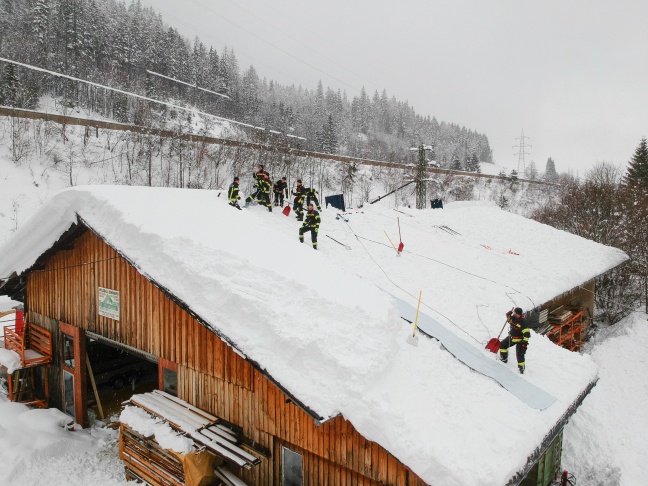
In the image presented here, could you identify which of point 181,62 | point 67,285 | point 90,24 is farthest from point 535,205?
point 90,24

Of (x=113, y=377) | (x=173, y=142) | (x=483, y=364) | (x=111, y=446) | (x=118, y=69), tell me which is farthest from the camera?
(x=118, y=69)

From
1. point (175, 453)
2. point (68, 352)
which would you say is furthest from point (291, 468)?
point (68, 352)

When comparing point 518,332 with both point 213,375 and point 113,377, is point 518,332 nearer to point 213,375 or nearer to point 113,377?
point 213,375

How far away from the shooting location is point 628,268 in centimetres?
2569

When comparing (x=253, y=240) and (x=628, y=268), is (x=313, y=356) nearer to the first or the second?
(x=253, y=240)

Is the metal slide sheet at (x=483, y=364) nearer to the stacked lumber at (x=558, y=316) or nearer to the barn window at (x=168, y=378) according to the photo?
the barn window at (x=168, y=378)

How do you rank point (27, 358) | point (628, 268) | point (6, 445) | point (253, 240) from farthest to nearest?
point (628, 268), point (27, 358), point (253, 240), point (6, 445)

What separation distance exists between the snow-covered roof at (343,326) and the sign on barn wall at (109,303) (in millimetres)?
1767

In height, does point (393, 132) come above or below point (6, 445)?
above

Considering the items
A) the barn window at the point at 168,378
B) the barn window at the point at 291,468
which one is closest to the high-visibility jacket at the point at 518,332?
the barn window at the point at 291,468

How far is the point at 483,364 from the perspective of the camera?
8352 mm

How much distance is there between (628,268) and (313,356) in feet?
92.6

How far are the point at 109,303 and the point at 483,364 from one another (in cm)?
876

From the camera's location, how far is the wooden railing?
11.6m
